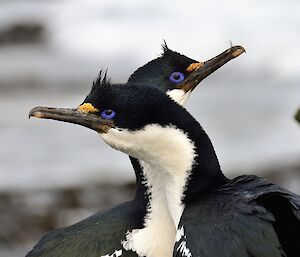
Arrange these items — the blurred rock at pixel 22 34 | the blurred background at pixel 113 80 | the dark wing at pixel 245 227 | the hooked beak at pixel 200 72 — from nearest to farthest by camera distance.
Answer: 1. the dark wing at pixel 245 227
2. the hooked beak at pixel 200 72
3. the blurred background at pixel 113 80
4. the blurred rock at pixel 22 34

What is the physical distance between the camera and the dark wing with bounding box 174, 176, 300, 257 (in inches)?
190

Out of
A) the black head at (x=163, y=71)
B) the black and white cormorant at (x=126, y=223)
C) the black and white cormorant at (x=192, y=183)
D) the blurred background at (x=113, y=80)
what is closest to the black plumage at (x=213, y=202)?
the black and white cormorant at (x=192, y=183)

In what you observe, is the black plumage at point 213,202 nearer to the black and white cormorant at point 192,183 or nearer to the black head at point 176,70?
the black and white cormorant at point 192,183

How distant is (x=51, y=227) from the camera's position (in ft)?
A: 33.2

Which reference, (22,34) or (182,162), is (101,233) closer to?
(182,162)

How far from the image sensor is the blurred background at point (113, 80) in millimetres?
10789

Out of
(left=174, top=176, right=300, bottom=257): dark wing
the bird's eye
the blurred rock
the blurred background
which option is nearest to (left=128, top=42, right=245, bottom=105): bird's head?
the bird's eye

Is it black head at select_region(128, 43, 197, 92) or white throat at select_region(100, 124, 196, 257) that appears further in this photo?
black head at select_region(128, 43, 197, 92)

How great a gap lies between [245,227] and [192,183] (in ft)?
1.57

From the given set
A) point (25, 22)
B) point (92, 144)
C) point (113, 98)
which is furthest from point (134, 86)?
point (25, 22)

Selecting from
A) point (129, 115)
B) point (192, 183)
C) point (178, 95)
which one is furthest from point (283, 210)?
point (178, 95)

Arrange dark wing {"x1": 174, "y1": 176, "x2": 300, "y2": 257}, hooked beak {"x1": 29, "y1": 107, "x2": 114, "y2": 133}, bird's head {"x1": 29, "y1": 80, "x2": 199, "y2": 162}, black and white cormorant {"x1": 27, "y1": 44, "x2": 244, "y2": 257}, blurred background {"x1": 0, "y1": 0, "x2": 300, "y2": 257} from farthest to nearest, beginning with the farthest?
blurred background {"x1": 0, "y1": 0, "x2": 300, "y2": 257} → black and white cormorant {"x1": 27, "y1": 44, "x2": 244, "y2": 257} → hooked beak {"x1": 29, "y1": 107, "x2": 114, "y2": 133} → bird's head {"x1": 29, "y1": 80, "x2": 199, "y2": 162} → dark wing {"x1": 174, "y1": 176, "x2": 300, "y2": 257}

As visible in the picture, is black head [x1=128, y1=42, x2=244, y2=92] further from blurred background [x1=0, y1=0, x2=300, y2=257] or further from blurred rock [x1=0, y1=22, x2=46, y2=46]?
blurred rock [x1=0, y1=22, x2=46, y2=46]

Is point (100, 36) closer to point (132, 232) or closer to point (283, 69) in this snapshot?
point (283, 69)
